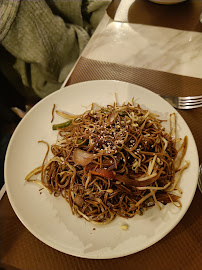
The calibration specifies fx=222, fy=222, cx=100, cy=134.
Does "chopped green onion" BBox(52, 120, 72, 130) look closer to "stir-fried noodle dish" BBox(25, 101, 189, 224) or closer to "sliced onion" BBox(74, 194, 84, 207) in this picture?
"stir-fried noodle dish" BBox(25, 101, 189, 224)

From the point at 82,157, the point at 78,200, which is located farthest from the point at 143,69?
the point at 78,200

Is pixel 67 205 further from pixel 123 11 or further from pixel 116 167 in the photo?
pixel 123 11

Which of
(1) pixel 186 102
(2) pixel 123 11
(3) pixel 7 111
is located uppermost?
(2) pixel 123 11

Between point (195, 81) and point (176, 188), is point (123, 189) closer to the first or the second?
point (176, 188)

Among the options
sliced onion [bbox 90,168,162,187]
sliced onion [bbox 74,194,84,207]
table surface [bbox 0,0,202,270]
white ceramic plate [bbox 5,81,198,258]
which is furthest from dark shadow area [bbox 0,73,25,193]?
sliced onion [bbox 90,168,162,187]

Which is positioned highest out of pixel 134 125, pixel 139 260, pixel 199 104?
pixel 134 125

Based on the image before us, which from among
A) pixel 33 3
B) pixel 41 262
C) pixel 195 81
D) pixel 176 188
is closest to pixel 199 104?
pixel 195 81
